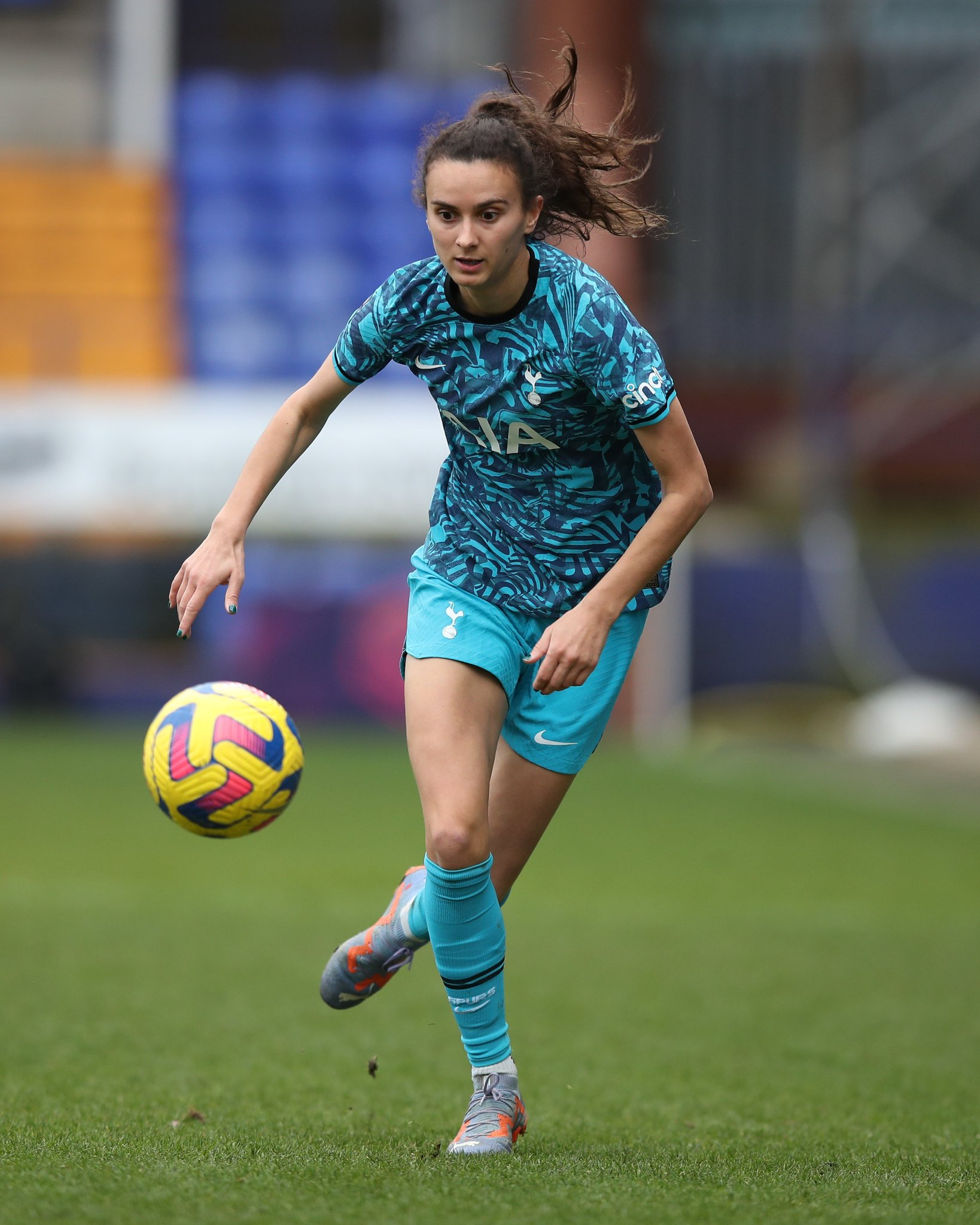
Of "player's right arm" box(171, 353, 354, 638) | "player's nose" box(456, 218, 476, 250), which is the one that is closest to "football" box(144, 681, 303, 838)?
"player's right arm" box(171, 353, 354, 638)

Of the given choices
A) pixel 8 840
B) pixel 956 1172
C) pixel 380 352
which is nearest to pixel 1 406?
pixel 8 840

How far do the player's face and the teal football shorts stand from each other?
0.69m

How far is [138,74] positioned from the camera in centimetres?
1866

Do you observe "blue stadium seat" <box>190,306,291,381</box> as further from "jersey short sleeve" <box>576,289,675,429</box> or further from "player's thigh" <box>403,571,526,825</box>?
"jersey short sleeve" <box>576,289,675,429</box>

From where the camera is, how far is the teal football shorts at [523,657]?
3.52 m

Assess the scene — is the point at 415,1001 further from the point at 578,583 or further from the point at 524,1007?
the point at 578,583

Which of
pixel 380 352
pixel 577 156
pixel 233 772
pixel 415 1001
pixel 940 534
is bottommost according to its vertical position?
pixel 940 534

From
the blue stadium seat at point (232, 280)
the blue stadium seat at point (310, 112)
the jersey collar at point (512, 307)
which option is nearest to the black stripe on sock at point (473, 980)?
the jersey collar at point (512, 307)

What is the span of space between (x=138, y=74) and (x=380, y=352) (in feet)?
54.1

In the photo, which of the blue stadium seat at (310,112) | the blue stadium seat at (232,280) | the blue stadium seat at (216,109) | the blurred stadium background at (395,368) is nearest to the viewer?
the blurred stadium background at (395,368)

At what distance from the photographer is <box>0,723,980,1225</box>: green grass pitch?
304 centimetres

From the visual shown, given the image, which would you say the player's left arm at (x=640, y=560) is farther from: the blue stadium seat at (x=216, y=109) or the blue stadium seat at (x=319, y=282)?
the blue stadium seat at (x=216, y=109)

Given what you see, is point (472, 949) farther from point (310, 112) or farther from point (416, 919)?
point (310, 112)

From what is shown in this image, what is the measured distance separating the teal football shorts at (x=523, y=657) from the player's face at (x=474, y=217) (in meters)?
0.69
